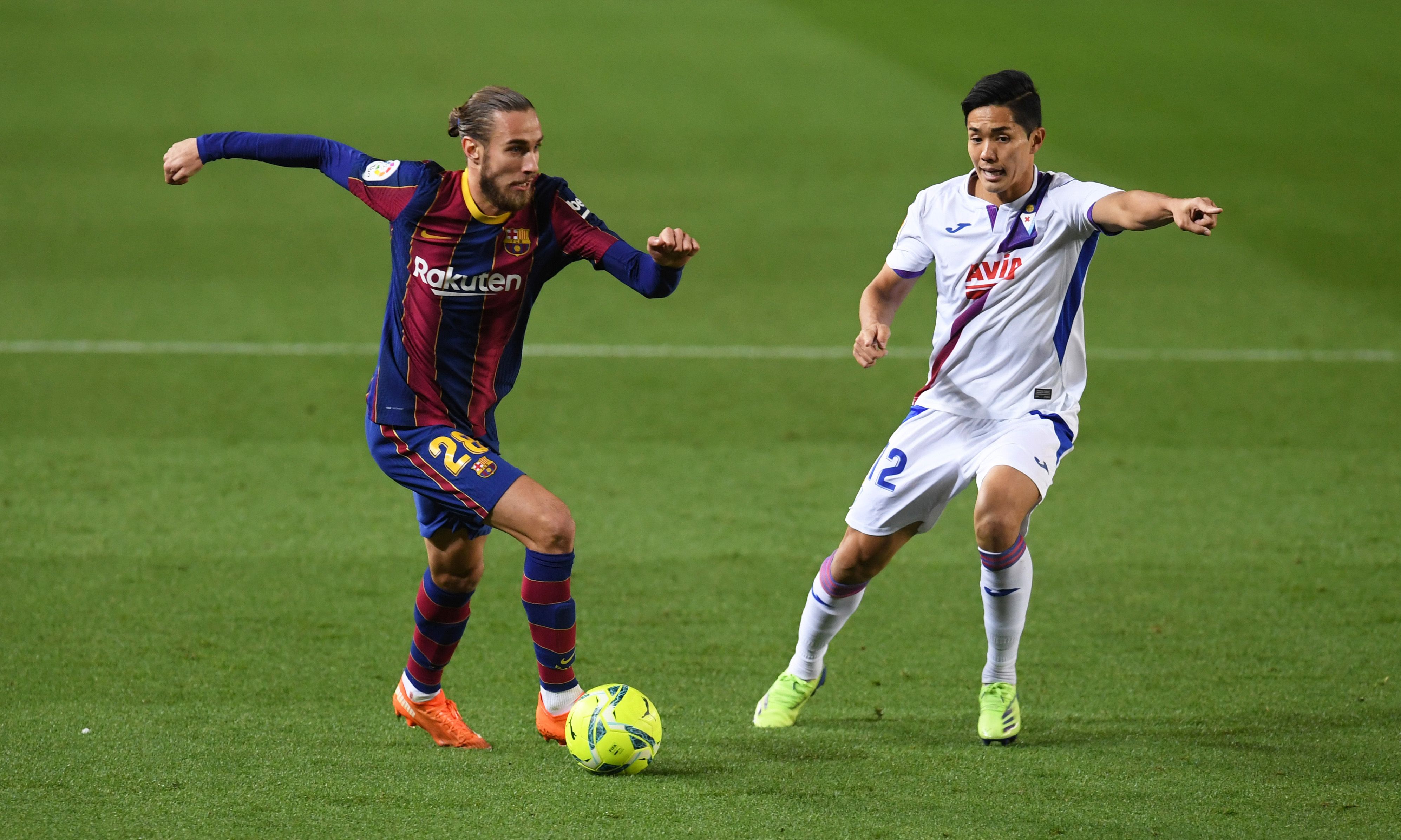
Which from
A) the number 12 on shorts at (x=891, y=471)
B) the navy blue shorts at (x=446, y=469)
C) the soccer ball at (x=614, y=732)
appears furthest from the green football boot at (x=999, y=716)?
the navy blue shorts at (x=446, y=469)

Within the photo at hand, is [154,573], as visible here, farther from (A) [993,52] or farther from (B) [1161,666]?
(A) [993,52]

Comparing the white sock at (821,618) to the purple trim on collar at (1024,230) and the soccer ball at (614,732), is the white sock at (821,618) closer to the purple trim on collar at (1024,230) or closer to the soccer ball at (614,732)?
the soccer ball at (614,732)

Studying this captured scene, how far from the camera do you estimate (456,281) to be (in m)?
4.71

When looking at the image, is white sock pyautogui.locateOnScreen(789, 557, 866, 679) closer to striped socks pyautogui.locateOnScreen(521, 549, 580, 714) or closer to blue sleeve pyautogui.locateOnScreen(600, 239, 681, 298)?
striped socks pyautogui.locateOnScreen(521, 549, 580, 714)

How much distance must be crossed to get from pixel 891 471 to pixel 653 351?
616 centimetres

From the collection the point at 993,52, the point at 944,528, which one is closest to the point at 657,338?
the point at 944,528

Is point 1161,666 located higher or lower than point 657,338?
higher

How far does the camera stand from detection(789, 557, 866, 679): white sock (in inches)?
204

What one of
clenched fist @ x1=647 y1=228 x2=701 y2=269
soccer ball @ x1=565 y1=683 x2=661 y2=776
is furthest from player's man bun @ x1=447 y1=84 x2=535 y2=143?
soccer ball @ x1=565 y1=683 x2=661 y2=776

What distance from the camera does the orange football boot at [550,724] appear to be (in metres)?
4.86

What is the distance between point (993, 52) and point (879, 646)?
1426 cm

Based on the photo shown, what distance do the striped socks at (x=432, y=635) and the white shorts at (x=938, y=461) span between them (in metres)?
1.38

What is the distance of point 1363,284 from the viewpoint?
514 inches

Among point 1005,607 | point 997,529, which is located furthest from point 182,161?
point 1005,607
